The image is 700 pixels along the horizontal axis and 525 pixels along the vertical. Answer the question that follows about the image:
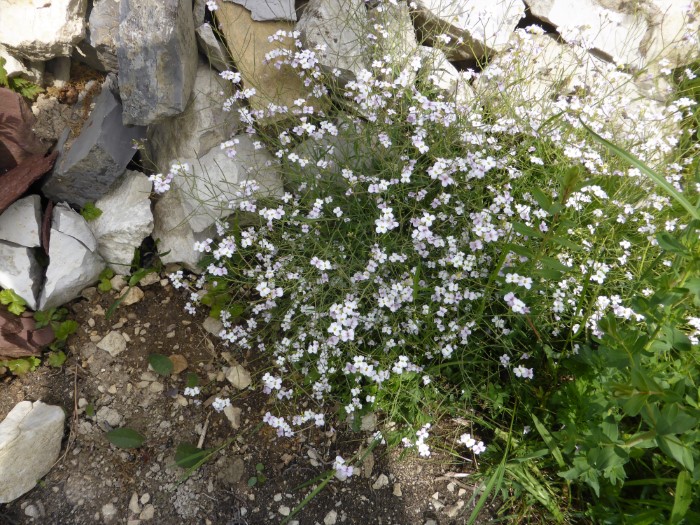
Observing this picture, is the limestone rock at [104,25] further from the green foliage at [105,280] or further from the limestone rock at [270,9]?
the green foliage at [105,280]

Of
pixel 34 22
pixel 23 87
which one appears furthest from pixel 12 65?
pixel 34 22

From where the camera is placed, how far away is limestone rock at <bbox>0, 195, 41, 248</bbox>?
3.50 meters

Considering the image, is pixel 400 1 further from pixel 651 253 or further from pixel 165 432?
pixel 165 432

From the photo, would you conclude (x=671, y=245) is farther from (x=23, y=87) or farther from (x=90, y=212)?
(x=23, y=87)

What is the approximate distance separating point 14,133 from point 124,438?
2.24m

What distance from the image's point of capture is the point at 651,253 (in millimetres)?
3262

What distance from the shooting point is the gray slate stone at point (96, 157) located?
3508 mm

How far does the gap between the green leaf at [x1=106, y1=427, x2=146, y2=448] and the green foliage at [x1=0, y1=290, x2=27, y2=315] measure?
3.40 feet

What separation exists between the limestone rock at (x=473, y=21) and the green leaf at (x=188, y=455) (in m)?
3.19

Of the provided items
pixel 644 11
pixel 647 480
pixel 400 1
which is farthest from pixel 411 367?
pixel 644 11

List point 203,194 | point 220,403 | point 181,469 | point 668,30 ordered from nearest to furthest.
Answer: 1. point 220,403
2. point 181,469
3. point 203,194
4. point 668,30

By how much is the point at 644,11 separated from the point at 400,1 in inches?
79.7

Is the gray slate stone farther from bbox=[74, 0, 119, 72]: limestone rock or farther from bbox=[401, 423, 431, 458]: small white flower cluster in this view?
bbox=[401, 423, 431, 458]: small white flower cluster

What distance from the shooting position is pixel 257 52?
3.72 metres
